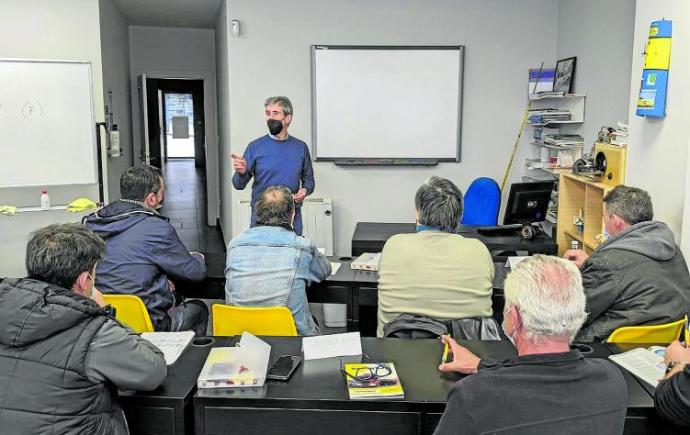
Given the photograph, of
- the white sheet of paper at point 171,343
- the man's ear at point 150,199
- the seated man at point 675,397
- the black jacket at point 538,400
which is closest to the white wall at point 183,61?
the man's ear at point 150,199

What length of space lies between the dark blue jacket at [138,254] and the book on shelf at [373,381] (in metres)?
1.29

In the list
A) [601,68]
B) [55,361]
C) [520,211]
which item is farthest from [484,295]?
[601,68]

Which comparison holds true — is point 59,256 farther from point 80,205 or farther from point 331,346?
point 80,205

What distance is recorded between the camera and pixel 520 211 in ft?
14.9

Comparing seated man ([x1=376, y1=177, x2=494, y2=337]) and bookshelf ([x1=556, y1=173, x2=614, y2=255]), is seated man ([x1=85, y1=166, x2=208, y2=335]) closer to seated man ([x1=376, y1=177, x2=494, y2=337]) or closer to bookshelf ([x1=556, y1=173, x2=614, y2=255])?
seated man ([x1=376, y1=177, x2=494, y2=337])

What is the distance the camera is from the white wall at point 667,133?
10.1ft

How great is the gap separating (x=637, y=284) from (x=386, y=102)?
145 inches

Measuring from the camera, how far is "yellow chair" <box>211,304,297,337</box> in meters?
2.53

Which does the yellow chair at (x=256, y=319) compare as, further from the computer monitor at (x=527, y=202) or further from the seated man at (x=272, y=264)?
the computer monitor at (x=527, y=202)

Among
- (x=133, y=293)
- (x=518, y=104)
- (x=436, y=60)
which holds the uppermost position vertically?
(x=436, y=60)

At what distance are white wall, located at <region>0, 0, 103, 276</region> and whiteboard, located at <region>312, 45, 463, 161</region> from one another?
190 centimetres

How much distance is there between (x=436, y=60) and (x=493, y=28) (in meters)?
0.60

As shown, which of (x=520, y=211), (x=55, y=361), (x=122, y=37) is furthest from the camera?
(x=122, y=37)

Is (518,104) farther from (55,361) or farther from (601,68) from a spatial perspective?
(55,361)
